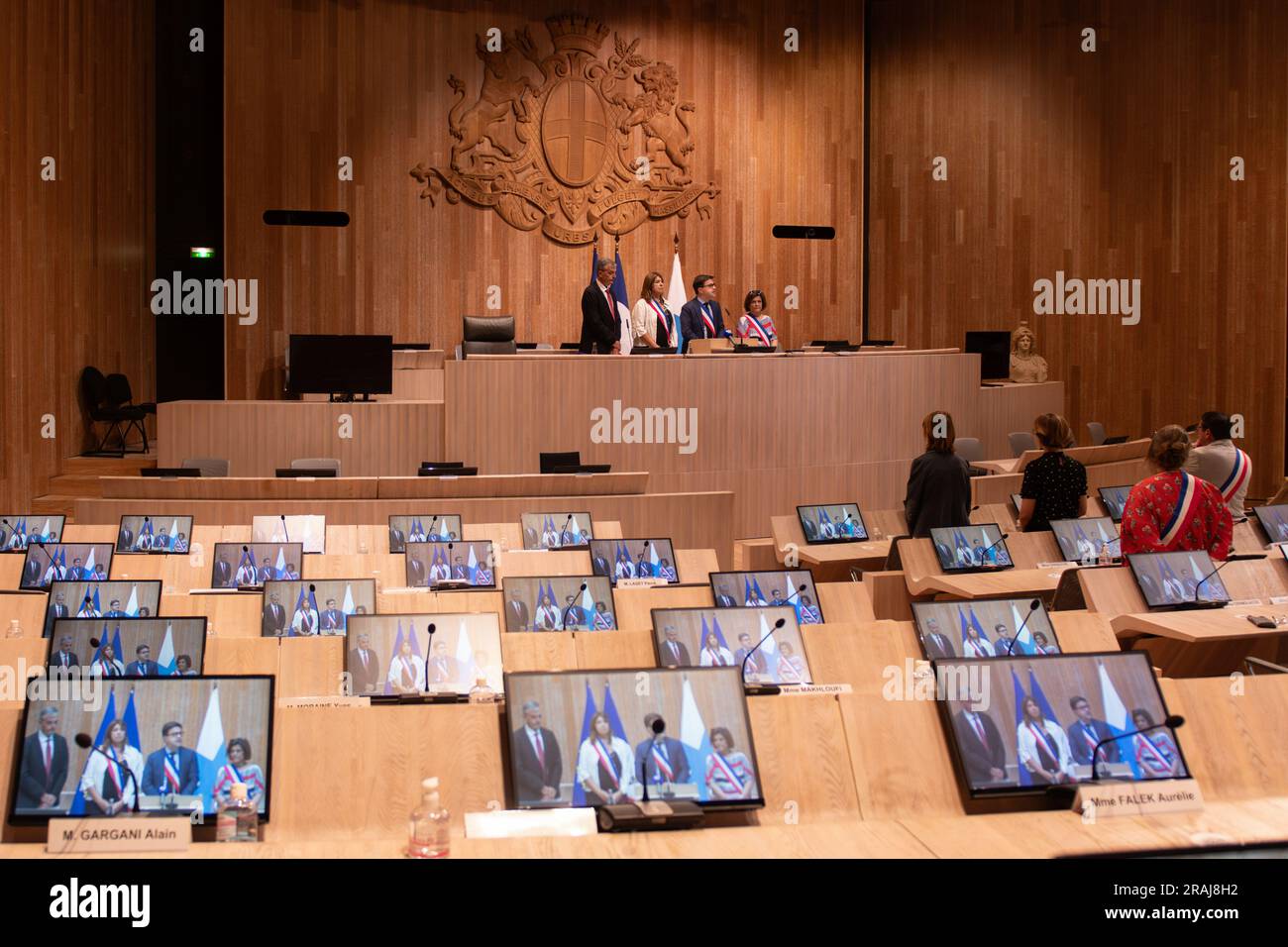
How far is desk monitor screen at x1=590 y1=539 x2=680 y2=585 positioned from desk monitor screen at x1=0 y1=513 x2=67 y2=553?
2957 millimetres

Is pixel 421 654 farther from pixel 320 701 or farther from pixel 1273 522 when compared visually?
pixel 1273 522

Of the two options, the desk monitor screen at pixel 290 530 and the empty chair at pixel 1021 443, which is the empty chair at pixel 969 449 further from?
the desk monitor screen at pixel 290 530

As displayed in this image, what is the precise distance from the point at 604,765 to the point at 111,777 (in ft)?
3.13

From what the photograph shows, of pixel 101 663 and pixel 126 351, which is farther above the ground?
pixel 126 351

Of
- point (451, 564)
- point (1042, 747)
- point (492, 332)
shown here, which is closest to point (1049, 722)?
point (1042, 747)

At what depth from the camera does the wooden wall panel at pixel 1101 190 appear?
1381 centimetres

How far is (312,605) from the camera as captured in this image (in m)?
5.21

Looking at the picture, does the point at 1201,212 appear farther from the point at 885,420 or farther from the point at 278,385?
the point at 278,385

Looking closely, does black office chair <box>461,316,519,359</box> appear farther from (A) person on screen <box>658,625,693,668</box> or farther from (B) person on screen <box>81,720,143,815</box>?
(B) person on screen <box>81,720,143,815</box>

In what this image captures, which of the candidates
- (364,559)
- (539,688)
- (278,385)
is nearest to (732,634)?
(539,688)

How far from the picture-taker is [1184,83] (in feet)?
46.6

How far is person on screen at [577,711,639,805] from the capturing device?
2.70m

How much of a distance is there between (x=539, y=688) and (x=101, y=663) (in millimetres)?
1945

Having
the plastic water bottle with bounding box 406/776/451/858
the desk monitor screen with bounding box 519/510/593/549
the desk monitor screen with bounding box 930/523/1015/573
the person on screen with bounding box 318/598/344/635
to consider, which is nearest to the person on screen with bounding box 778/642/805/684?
the plastic water bottle with bounding box 406/776/451/858
